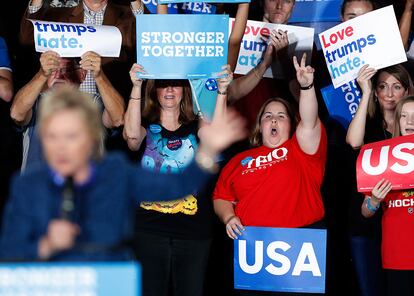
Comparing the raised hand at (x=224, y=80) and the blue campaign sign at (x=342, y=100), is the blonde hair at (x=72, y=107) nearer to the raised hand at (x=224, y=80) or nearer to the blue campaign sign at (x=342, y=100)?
the raised hand at (x=224, y=80)

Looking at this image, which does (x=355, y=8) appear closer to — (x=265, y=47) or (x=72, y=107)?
(x=265, y=47)

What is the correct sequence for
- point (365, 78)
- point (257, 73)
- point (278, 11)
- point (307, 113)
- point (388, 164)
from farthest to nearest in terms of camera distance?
point (278, 11) < point (257, 73) < point (365, 78) < point (307, 113) < point (388, 164)

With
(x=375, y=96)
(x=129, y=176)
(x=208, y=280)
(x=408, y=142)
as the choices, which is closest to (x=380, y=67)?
(x=375, y=96)

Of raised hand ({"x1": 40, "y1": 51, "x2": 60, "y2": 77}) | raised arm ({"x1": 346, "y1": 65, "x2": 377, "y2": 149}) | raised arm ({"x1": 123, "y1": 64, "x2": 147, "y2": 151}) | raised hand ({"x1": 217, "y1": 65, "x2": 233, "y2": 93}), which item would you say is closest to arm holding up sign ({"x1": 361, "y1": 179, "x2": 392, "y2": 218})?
raised arm ({"x1": 346, "y1": 65, "x2": 377, "y2": 149})

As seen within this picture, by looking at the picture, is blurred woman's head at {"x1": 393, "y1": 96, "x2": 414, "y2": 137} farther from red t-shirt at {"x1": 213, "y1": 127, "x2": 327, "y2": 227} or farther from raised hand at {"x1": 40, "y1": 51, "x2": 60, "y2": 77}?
raised hand at {"x1": 40, "y1": 51, "x2": 60, "y2": 77}

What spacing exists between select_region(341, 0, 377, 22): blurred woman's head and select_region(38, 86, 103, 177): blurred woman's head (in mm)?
2679

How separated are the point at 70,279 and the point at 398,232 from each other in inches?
79.1

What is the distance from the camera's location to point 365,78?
457cm

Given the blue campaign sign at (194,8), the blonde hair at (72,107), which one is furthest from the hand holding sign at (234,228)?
the blonde hair at (72,107)

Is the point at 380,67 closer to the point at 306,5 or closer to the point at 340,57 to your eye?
the point at 340,57

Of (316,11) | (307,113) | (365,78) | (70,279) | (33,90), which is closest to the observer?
(70,279)

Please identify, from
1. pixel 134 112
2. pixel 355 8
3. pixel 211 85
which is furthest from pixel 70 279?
pixel 355 8

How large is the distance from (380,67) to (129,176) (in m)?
2.19

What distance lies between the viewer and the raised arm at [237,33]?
4.84 metres
